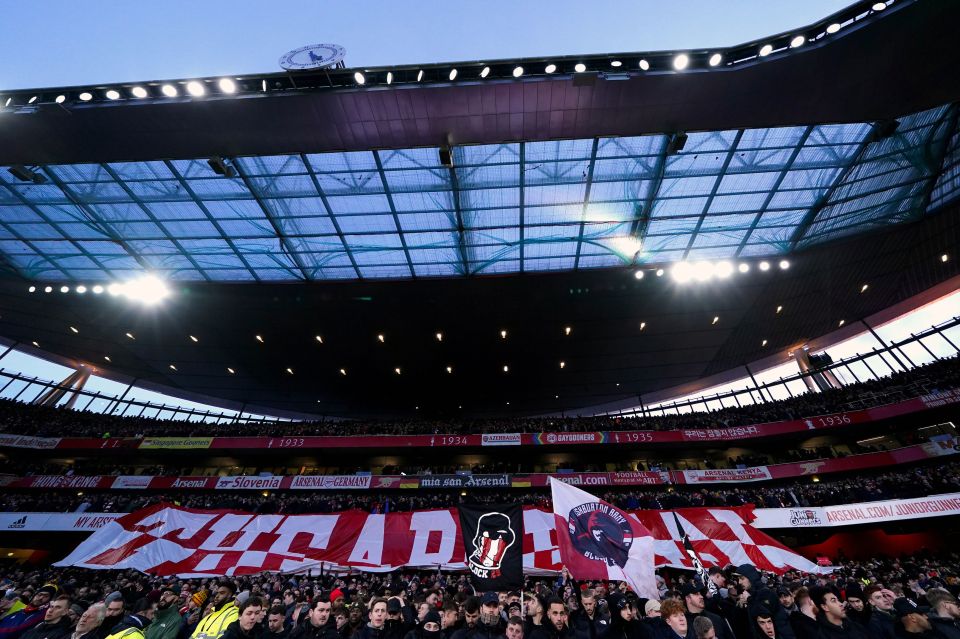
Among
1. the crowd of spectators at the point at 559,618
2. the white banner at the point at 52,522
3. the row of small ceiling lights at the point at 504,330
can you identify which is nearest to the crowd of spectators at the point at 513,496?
the white banner at the point at 52,522

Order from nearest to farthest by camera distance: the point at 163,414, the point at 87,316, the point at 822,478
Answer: the point at 822,478 → the point at 87,316 → the point at 163,414

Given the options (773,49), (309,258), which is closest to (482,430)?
(309,258)

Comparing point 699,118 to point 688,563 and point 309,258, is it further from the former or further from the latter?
point 309,258

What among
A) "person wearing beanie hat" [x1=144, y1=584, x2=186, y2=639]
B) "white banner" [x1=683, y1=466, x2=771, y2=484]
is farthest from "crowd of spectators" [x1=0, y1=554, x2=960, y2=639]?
"white banner" [x1=683, y1=466, x2=771, y2=484]

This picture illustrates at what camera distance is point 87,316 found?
29.9 meters

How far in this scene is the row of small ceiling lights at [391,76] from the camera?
1284 centimetres

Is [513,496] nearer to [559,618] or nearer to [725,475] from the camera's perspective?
[725,475]

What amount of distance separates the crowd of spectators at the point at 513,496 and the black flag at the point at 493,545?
12.3 meters

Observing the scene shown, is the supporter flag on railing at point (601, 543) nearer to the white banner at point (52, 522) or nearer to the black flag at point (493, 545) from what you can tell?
the black flag at point (493, 545)

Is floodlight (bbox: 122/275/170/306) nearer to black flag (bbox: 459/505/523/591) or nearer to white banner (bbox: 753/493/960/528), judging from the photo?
black flag (bbox: 459/505/523/591)

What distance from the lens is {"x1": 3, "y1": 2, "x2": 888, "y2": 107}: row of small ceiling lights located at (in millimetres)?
12844

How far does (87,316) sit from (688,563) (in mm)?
41063

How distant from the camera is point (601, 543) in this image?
21.4ft

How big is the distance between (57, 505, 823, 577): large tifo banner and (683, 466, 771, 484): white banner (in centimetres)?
1380
